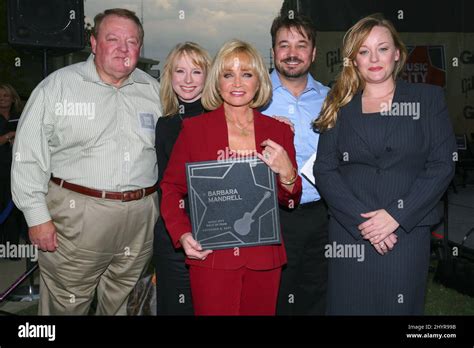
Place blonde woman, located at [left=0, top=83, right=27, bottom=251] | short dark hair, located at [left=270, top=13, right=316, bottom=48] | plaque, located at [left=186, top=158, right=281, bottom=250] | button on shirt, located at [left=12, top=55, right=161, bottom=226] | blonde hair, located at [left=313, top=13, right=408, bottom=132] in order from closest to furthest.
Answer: plaque, located at [left=186, top=158, right=281, bottom=250], blonde hair, located at [left=313, top=13, right=408, bottom=132], button on shirt, located at [left=12, top=55, right=161, bottom=226], short dark hair, located at [left=270, top=13, right=316, bottom=48], blonde woman, located at [left=0, top=83, right=27, bottom=251]

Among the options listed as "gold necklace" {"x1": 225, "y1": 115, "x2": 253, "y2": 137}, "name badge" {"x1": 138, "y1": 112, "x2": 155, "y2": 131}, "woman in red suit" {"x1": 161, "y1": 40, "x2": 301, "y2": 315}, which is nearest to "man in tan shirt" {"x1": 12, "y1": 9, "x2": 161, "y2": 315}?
"name badge" {"x1": 138, "y1": 112, "x2": 155, "y2": 131}

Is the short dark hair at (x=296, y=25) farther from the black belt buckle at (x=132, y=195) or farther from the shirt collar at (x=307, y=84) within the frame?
the black belt buckle at (x=132, y=195)

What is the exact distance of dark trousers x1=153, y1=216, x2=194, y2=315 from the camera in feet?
10.5

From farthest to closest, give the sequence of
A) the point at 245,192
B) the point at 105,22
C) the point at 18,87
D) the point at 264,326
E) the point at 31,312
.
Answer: the point at 18,87 → the point at 31,312 → the point at 105,22 → the point at 264,326 → the point at 245,192

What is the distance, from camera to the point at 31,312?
5.07 m

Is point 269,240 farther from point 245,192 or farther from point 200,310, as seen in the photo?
point 200,310

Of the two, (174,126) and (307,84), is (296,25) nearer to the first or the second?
(307,84)

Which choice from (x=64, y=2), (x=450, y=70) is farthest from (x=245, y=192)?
(x=450, y=70)

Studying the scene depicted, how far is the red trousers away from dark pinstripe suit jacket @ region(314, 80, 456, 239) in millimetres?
542

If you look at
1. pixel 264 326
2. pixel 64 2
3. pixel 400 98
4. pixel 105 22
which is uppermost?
pixel 64 2

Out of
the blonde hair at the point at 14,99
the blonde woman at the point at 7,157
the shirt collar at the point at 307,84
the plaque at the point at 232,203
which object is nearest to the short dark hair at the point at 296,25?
the shirt collar at the point at 307,84

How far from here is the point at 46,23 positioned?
4.59 meters

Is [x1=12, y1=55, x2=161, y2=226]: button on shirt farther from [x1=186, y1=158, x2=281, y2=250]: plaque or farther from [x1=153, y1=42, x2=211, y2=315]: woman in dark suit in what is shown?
[x1=186, y1=158, x2=281, y2=250]: plaque

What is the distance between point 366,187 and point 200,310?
101 centimetres
